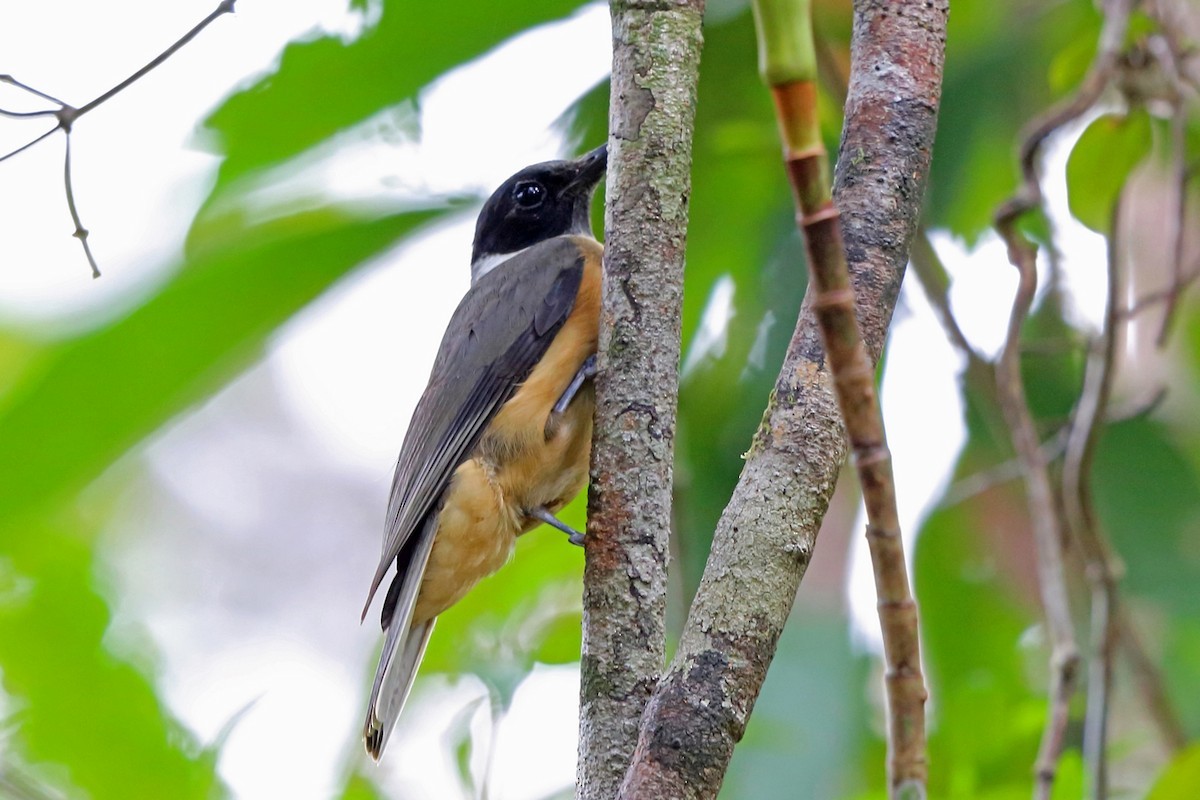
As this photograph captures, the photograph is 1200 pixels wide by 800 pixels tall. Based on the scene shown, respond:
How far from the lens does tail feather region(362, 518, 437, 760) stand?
3.29 m

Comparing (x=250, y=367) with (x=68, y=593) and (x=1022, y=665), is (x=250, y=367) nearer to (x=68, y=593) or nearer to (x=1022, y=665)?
(x=68, y=593)

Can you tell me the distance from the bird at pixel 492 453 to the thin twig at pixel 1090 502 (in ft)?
4.27

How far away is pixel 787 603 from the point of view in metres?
1.95

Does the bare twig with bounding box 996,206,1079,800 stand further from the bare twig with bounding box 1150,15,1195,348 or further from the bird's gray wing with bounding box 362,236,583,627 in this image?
the bird's gray wing with bounding box 362,236,583,627

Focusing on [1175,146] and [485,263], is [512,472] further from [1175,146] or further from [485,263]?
[1175,146]

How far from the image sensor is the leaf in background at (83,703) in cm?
295

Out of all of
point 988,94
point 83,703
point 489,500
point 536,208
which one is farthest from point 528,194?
point 83,703

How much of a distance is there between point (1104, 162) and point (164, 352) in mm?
2652

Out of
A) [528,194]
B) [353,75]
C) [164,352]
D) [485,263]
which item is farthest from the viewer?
[485,263]

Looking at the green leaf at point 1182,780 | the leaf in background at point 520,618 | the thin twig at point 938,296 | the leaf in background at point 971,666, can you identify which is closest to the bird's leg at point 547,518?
the leaf in background at point 520,618

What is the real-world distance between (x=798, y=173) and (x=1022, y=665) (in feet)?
12.0

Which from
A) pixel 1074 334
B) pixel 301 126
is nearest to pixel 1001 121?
pixel 1074 334

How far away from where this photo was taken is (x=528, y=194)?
480 centimetres

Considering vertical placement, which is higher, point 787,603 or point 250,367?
point 250,367
